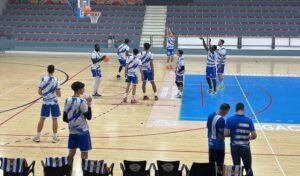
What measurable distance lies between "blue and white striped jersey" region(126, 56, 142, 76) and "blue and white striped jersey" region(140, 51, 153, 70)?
→ 434 millimetres

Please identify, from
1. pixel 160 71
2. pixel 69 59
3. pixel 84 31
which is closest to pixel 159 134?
pixel 160 71

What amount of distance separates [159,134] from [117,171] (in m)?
3.06

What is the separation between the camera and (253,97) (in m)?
17.5

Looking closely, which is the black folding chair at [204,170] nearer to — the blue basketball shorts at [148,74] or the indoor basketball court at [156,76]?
the indoor basketball court at [156,76]

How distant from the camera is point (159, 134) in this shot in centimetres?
1253

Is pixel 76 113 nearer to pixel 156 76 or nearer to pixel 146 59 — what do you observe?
pixel 146 59

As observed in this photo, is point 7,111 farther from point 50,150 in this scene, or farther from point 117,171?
point 117,171

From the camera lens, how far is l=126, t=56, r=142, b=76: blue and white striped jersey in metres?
15.8

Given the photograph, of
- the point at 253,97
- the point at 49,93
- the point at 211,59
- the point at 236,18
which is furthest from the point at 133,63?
the point at 236,18

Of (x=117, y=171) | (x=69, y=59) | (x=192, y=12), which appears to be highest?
(x=192, y=12)

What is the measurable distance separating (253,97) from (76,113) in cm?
1023

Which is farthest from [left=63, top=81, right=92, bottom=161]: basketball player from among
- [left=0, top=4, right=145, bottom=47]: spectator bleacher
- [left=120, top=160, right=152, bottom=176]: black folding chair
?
[left=0, top=4, right=145, bottom=47]: spectator bleacher

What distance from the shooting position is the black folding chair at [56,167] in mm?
7465

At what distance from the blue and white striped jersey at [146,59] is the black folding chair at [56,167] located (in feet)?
29.3
